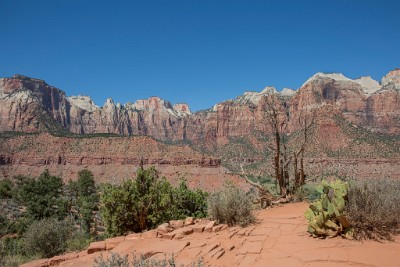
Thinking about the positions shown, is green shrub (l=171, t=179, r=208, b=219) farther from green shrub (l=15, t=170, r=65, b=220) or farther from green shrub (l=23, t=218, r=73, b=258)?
green shrub (l=15, t=170, r=65, b=220)

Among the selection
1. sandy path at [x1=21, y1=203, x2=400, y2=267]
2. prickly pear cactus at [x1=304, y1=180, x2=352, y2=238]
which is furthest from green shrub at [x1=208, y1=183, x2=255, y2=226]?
prickly pear cactus at [x1=304, y1=180, x2=352, y2=238]

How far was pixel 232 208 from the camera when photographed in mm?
9195

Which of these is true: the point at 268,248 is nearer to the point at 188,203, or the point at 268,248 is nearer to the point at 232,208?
the point at 232,208

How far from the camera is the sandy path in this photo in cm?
554

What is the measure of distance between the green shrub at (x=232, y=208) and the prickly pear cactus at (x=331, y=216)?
2231mm

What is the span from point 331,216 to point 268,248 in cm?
144

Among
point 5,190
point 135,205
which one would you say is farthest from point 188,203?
point 5,190

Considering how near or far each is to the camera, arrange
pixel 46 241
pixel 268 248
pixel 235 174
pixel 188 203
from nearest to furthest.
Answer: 1. pixel 268 248
2. pixel 46 241
3. pixel 188 203
4. pixel 235 174

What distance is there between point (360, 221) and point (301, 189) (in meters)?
6.08

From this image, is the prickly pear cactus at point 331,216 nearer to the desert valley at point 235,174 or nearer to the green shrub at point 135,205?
the desert valley at point 235,174

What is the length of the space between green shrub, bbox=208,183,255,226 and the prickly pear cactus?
2.23 m

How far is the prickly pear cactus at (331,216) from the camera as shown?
6.49 metres

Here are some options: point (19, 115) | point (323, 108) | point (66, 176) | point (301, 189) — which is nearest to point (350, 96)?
point (323, 108)

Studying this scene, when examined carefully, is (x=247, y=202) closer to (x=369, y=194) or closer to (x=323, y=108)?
(x=369, y=194)
